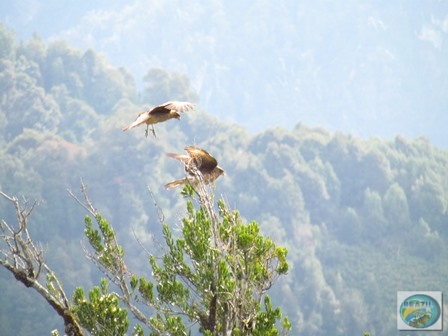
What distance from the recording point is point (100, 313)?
9.30 m

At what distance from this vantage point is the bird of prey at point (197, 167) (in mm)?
7941

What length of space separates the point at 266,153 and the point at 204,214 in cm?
8629

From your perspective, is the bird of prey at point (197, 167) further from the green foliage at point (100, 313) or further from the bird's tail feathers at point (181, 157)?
the green foliage at point (100, 313)

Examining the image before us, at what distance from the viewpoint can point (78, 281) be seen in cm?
7531

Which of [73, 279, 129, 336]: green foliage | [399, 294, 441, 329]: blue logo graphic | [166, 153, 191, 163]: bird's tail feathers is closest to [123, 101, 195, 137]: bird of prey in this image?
[166, 153, 191, 163]: bird's tail feathers

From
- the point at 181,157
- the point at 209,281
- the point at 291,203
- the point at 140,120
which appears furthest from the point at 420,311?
the point at 291,203

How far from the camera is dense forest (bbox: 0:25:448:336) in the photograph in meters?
73.2

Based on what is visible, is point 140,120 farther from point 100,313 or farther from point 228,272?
point 100,313

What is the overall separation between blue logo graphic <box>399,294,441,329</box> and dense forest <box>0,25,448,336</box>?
4102cm

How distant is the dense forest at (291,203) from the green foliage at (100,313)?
199 ft

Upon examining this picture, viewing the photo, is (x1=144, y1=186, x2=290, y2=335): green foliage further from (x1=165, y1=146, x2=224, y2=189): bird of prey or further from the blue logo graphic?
the blue logo graphic

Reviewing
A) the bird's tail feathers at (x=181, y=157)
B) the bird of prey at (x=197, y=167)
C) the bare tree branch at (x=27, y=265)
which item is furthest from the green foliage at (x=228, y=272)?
the bare tree branch at (x=27, y=265)

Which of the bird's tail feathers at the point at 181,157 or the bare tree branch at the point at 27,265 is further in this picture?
the bare tree branch at the point at 27,265

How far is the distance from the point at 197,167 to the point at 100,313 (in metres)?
2.42
